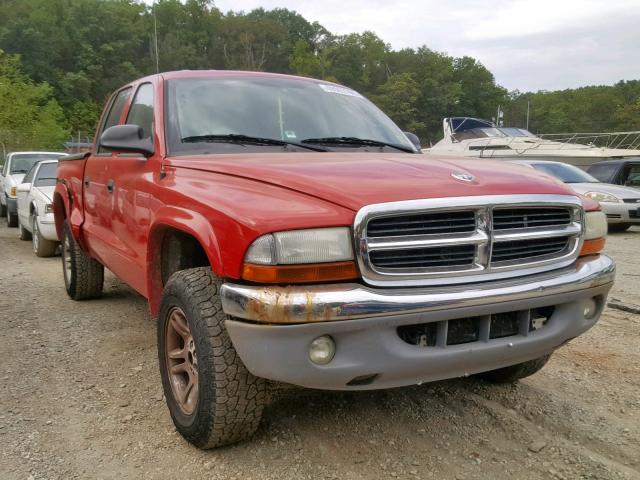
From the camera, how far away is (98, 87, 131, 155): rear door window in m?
4.49

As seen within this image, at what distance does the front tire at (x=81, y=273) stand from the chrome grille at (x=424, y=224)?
3787mm

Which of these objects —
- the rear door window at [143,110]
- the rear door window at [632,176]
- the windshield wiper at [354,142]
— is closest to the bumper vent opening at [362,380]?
the windshield wiper at [354,142]

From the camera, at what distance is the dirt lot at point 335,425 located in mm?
2596

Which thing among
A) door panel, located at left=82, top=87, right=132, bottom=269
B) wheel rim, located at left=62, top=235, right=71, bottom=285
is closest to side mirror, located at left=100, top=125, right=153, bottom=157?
door panel, located at left=82, top=87, right=132, bottom=269

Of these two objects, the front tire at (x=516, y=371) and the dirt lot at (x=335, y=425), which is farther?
the front tire at (x=516, y=371)

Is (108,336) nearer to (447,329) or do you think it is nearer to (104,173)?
(104,173)

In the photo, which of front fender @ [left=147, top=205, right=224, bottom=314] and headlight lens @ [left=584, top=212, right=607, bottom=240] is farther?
headlight lens @ [left=584, top=212, right=607, bottom=240]

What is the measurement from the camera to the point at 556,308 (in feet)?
8.86

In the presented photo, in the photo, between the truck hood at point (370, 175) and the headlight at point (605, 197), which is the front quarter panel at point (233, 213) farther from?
the headlight at point (605, 197)

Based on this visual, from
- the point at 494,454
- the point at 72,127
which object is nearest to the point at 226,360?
the point at 494,454

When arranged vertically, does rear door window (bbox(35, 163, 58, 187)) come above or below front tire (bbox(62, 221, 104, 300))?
above

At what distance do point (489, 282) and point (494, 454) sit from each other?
2.76 feet

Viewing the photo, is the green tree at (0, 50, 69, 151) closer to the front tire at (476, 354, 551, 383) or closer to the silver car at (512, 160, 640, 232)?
the silver car at (512, 160, 640, 232)

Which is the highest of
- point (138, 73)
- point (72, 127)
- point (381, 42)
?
point (381, 42)
